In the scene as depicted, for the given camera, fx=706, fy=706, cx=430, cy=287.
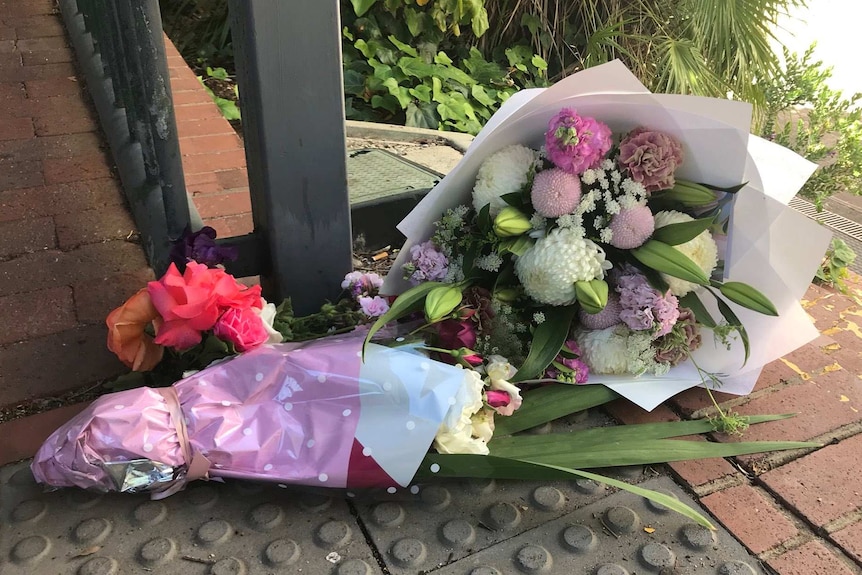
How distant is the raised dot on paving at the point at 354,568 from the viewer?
1121 mm

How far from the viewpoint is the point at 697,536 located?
47.3 inches

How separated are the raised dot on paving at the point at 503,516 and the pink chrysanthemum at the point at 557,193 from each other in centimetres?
55

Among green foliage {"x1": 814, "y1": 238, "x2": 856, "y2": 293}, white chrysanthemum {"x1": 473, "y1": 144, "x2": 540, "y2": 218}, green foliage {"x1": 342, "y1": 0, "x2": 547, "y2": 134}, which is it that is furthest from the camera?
green foliage {"x1": 342, "y1": 0, "x2": 547, "y2": 134}

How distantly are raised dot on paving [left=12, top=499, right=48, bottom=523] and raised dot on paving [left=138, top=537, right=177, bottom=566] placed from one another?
8.0 inches

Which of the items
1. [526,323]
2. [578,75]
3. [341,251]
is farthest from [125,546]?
[578,75]

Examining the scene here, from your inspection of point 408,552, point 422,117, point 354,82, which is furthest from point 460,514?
point 354,82

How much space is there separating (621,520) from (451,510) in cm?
29

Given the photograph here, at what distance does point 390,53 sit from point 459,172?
2.47 metres

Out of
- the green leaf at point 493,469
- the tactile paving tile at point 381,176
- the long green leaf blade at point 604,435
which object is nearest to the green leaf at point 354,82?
the tactile paving tile at point 381,176

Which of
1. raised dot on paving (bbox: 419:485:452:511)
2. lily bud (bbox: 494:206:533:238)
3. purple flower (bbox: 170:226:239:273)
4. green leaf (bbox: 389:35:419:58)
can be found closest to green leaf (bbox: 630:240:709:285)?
lily bud (bbox: 494:206:533:238)

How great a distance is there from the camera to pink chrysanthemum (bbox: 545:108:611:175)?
1313mm

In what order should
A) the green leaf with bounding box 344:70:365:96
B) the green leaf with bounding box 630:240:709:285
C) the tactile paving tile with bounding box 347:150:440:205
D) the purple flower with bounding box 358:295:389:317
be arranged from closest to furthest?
1. the green leaf with bounding box 630:240:709:285
2. the purple flower with bounding box 358:295:389:317
3. the tactile paving tile with bounding box 347:150:440:205
4. the green leaf with bounding box 344:70:365:96

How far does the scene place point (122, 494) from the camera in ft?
4.09

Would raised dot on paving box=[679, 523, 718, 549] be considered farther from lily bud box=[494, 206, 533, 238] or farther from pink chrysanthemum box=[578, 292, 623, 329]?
lily bud box=[494, 206, 533, 238]
